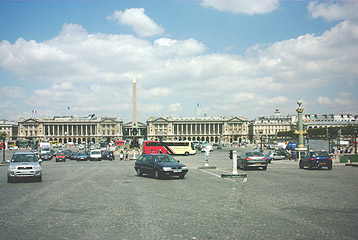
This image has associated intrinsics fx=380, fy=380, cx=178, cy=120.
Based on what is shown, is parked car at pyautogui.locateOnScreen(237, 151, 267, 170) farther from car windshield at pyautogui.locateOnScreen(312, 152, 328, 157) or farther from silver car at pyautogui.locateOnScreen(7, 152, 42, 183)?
silver car at pyautogui.locateOnScreen(7, 152, 42, 183)

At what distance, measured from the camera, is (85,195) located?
1482cm

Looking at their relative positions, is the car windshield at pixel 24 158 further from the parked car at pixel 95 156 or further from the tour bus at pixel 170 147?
the tour bus at pixel 170 147

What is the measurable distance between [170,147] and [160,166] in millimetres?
51320

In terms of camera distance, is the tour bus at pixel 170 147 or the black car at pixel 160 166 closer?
the black car at pixel 160 166

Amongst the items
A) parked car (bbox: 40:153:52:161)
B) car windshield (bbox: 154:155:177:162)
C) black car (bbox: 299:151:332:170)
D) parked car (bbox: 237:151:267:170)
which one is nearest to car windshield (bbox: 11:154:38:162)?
car windshield (bbox: 154:155:177:162)

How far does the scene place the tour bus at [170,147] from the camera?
69688mm

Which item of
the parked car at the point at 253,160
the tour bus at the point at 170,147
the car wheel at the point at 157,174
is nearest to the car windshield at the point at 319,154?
the parked car at the point at 253,160

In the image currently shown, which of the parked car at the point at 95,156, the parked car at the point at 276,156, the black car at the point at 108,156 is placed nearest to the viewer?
the parked car at the point at 95,156

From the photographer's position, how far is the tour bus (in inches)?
2744

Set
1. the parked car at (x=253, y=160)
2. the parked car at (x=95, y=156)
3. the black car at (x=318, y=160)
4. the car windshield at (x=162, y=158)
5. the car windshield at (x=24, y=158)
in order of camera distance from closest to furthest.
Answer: the car windshield at (x=24, y=158) → the car windshield at (x=162, y=158) → the parked car at (x=253, y=160) → the black car at (x=318, y=160) → the parked car at (x=95, y=156)

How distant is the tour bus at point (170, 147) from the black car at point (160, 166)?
4437 centimetres

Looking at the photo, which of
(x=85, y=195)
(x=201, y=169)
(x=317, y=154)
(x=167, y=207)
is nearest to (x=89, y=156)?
(x=201, y=169)

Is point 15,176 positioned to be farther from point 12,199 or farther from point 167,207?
point 167,207

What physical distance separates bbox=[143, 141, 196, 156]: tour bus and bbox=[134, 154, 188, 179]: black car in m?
44.4
